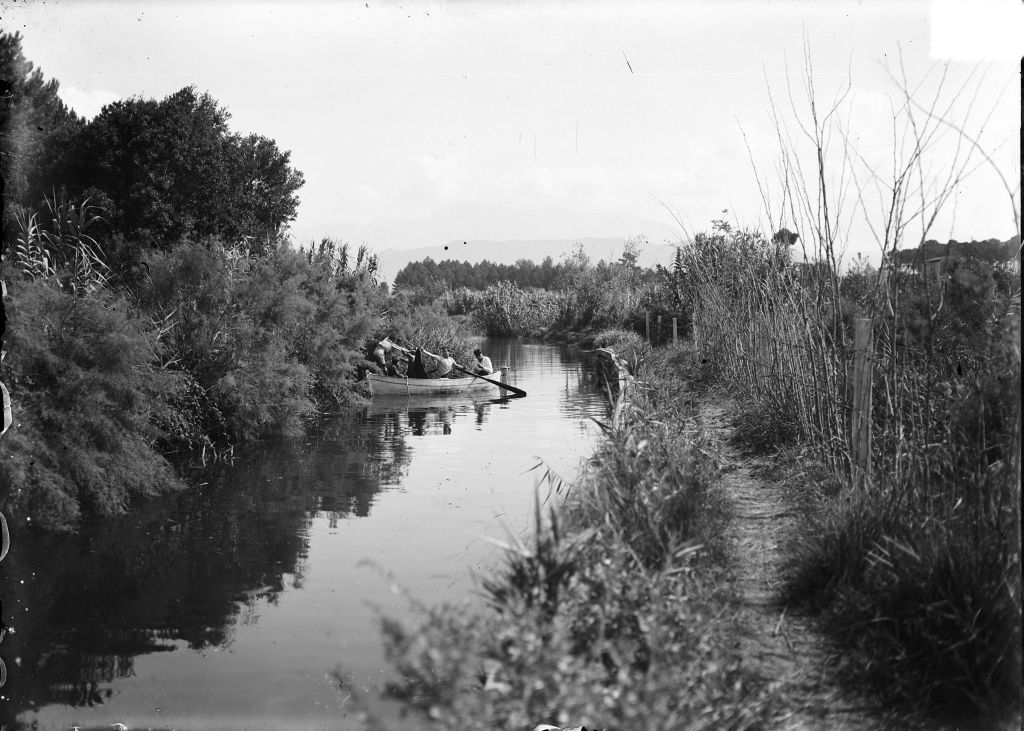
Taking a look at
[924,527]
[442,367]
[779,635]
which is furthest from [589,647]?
[442,367]

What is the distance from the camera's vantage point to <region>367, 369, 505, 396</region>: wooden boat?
736 inches

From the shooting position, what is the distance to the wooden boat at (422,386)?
1869 centimetres

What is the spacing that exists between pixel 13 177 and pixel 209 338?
294 cm

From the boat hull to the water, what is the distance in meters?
6.09

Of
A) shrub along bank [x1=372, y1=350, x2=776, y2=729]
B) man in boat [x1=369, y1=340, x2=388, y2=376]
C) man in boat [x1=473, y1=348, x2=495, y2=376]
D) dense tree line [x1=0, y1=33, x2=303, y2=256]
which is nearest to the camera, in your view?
shrub along bank [x1=372, y1=350, x2=776, y2=729]

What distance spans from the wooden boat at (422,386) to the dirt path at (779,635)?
12.9 m

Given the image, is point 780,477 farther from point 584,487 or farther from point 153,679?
point 153,679

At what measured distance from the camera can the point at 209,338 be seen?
40.5 feet

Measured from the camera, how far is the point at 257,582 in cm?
674

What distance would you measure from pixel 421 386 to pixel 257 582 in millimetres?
12258

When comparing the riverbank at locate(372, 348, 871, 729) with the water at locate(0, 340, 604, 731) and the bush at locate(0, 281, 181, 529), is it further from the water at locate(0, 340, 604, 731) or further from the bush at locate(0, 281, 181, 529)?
the bush at locate(0, 281, 181, 529)

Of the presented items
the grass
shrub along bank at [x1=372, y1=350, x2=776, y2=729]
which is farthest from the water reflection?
the grass

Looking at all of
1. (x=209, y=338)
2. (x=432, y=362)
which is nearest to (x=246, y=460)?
(x=209, y=338)

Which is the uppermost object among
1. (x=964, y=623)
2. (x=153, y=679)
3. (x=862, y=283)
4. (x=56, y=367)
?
(x=862, y=283)
